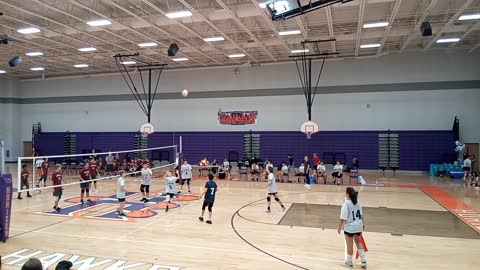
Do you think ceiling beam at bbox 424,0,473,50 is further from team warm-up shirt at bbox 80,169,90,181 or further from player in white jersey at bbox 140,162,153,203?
team warm-up shirt at bbox 80,169,90,181

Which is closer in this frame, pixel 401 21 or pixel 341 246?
pixel 341 246

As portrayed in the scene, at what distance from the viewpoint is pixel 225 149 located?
96.2ft

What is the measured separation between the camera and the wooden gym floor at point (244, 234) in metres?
8.15

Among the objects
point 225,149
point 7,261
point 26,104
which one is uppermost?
point 26,104

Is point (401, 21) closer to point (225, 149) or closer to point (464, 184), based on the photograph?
point (464, 184)

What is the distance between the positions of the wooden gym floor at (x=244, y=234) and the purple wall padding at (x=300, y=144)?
9.16 m

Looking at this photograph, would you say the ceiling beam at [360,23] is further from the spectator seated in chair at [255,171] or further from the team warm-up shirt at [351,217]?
the team warm-up shirt at [351,217]

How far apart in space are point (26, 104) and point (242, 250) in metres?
35.2

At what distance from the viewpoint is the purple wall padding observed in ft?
82.5

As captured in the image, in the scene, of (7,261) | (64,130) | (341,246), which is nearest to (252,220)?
(341,246)

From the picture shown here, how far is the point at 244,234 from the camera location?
33.9 feet

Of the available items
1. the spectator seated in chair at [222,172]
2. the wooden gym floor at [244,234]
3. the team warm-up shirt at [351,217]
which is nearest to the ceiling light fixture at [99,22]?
the wooden gym floor at [244,234]

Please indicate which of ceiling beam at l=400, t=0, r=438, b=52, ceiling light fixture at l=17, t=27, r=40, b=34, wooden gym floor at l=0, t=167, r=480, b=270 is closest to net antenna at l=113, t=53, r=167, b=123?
ceiling light fixture at l=17, t=27, r=40, b=34

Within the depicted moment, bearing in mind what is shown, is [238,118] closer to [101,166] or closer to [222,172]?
[222,172]
